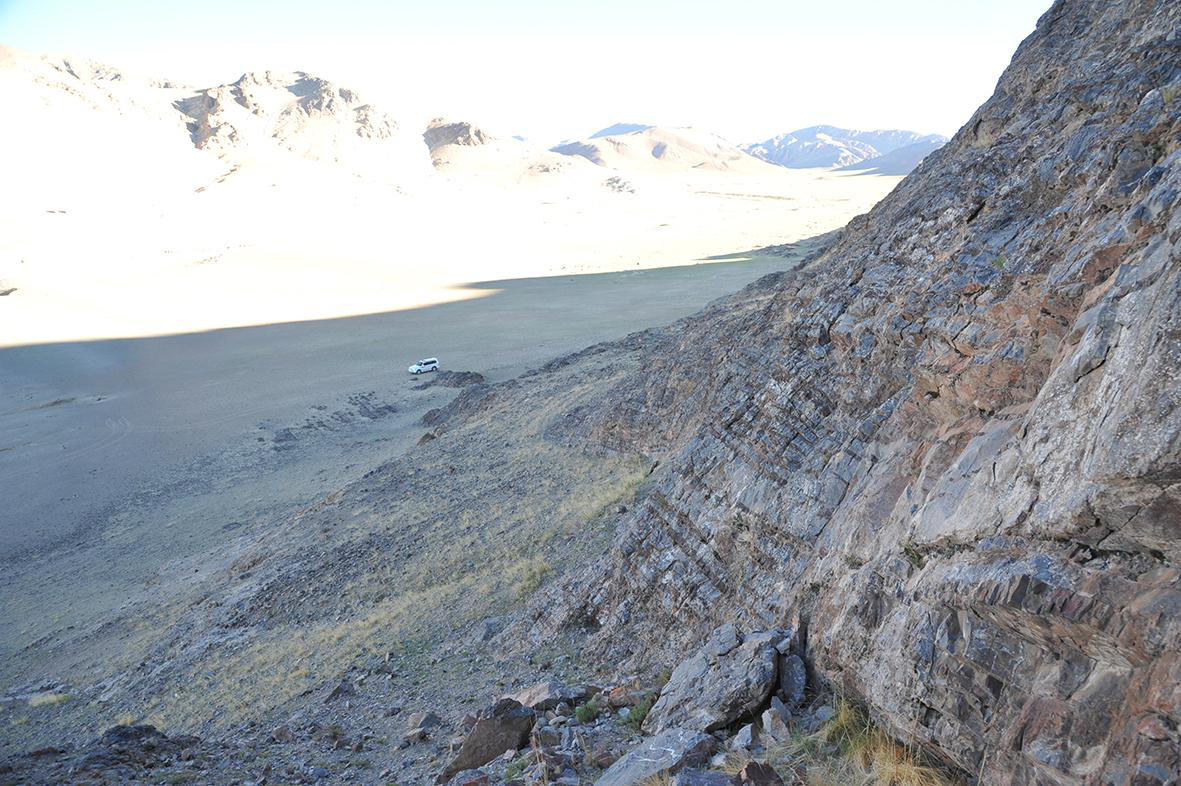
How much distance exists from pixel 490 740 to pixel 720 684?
8.37 ft

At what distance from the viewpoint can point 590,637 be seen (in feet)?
36.1

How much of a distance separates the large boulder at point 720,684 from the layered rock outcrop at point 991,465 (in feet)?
1.59

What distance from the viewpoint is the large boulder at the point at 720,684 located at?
6.33 meters

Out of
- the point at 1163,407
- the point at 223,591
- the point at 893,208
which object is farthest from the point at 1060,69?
the point at 223,591

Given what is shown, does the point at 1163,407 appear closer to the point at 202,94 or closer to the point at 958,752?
the point at 958,752

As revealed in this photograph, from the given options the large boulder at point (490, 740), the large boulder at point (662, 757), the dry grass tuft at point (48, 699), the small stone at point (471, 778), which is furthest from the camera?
the dry grass tuft at point (48, 699)

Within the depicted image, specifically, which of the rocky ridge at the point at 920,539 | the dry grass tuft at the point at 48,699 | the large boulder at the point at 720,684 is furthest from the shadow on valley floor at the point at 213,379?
the large boulder at the point at 720,684

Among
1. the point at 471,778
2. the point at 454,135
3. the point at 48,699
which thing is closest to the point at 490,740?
the point at 471,778

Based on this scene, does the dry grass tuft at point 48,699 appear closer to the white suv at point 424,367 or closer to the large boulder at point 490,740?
the large boulder at point 490,740

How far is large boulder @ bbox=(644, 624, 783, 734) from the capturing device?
20.8ft

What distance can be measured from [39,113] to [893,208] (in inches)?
4643

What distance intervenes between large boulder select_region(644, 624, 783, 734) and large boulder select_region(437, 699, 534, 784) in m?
1.37

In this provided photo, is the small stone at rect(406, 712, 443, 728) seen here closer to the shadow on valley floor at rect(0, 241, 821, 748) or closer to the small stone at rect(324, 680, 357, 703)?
the small stone at rect(324, 680, 357, 703)

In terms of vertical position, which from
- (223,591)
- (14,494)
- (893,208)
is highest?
(893,208)
